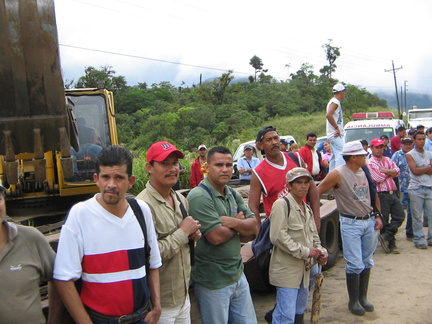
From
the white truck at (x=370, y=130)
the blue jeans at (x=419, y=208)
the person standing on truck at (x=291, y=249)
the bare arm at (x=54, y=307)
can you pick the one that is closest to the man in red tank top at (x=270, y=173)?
the person standing on truck at (x=291, y=249)

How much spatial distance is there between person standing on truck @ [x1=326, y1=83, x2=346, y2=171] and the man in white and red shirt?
20.5 inches

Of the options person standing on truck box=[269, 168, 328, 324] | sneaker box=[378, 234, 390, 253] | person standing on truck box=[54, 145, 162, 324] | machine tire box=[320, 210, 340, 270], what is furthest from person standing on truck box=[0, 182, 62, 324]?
sneaker box=[378, 234, 390, 253]

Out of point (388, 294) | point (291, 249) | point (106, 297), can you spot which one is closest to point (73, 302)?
point (106, 297)

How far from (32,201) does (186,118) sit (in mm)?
23972

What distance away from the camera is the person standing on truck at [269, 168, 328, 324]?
158 inches

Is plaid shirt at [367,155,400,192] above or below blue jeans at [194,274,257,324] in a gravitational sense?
above

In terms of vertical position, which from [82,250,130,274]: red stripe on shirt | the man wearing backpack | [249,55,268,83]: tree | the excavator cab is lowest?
[82,250,130,274]: red stripe on shirt

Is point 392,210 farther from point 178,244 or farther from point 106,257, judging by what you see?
point 106,257

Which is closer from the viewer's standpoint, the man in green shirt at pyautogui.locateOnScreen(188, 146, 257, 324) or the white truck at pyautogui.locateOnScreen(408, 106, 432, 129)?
the man in green shirt at pyautogui.locateOnScreen(188, 146, 257, 324)

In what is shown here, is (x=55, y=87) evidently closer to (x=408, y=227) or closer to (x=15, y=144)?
(x=15, y=144)

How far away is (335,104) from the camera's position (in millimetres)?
7430

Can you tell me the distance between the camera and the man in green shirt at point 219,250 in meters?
3.42

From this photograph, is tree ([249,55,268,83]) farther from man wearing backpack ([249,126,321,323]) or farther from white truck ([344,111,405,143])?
man wearing backpack ([249,126,321,323])

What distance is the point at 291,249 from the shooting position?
395 centimetres
